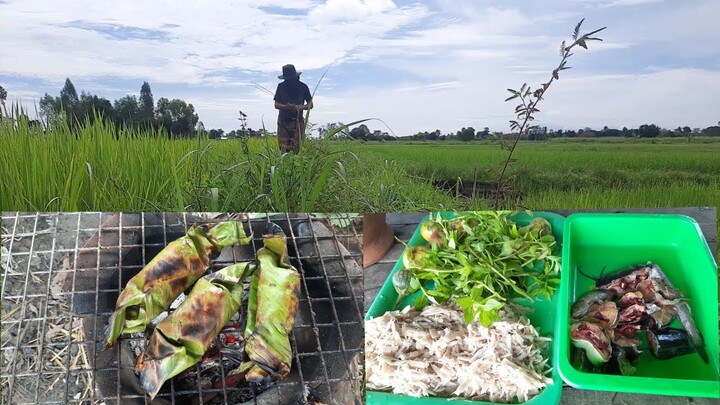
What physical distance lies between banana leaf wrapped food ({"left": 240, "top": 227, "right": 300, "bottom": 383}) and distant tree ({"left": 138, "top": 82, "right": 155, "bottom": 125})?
2.19 feet

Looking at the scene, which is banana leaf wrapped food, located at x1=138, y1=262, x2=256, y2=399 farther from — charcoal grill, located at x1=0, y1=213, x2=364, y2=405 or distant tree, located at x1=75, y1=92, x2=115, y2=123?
distant tree, located at x1=75, y1=92, x2=115, y2=123

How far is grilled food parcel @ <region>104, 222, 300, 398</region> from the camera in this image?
1978 mm

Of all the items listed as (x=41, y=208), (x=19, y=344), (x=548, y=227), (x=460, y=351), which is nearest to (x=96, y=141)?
(x=41, y=208)

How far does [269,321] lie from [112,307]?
1.64 feet

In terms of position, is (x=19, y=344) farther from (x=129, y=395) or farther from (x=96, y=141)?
(x=96, y=141)

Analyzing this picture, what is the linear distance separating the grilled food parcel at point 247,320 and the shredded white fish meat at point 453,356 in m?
0.29

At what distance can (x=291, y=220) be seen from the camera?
223 cm

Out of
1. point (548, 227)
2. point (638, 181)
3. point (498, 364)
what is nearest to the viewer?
point (498, 364)

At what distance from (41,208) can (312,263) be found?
0.96m

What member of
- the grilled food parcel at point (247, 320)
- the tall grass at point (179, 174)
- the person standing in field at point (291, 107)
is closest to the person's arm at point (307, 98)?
the person standing in field at point (291, 107)

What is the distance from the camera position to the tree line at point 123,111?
2.26 m

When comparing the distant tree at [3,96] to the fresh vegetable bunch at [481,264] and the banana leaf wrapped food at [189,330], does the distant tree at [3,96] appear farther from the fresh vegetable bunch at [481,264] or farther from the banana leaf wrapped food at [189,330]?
the fresh vegetable bunch at [481,264]

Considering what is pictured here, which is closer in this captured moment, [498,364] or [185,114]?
[498,364]

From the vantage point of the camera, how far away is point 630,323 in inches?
81.1
